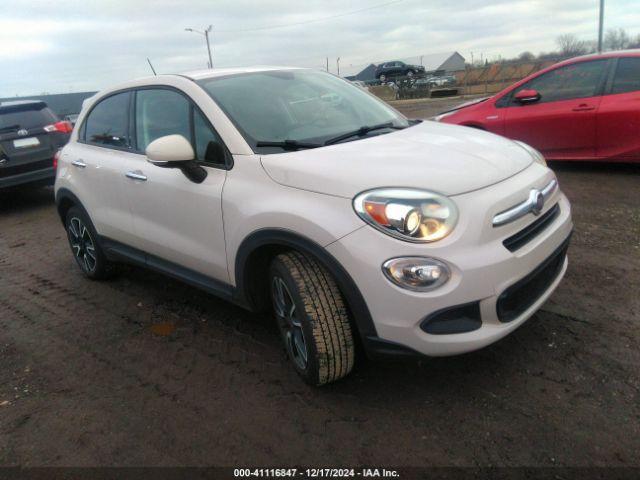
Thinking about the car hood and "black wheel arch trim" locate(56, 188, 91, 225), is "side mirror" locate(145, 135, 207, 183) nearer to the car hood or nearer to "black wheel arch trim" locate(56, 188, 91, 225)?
the car hood

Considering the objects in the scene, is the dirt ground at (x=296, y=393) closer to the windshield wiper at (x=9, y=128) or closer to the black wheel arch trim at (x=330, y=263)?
the black wheel arch trim at (x=330, y=263)

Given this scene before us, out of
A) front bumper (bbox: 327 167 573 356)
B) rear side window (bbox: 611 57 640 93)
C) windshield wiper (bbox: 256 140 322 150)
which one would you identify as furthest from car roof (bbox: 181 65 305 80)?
rear side window (bbox: 611 57 640 93)

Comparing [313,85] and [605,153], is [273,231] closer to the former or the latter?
Answer: [313,85]

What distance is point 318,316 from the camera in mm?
2469

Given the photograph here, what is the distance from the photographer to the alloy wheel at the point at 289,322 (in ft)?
8.88

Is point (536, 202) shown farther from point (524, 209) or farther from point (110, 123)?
point (110, 123)

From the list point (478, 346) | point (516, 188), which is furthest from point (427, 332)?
point (516, 188)

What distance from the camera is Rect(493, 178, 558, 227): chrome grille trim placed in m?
2.36

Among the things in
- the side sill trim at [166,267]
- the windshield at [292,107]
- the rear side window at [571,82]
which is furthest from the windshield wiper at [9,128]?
the rear side window at [571,82]

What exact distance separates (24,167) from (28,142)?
39 cm

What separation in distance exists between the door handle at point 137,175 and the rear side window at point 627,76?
220 inches

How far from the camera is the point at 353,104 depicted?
3.59 metres

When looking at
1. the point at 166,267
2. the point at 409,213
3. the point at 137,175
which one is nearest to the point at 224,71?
the point at 137,175

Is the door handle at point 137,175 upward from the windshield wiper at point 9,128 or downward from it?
downward
